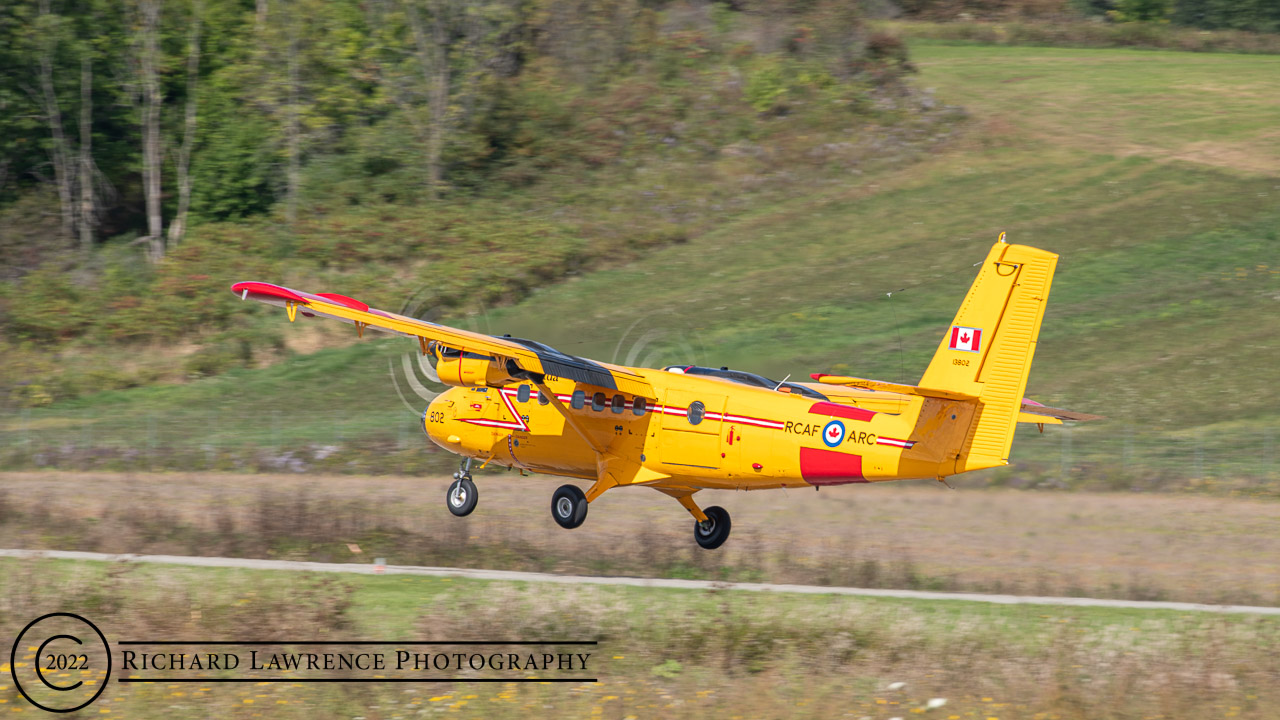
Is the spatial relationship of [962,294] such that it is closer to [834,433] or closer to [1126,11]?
[834,433]

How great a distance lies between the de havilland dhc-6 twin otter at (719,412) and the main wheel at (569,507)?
2 centimetres

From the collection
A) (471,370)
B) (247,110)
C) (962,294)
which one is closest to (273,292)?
(471,370)

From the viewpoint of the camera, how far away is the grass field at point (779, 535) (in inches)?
1032


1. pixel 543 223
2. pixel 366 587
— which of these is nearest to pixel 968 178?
pixel 543 223

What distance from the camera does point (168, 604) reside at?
23.8 meters

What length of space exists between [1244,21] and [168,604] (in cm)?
7360

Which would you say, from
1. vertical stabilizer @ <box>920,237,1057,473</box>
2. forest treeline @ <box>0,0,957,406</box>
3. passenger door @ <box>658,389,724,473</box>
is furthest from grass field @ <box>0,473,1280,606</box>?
forest treeline @ <box>0,0,957,406</box>

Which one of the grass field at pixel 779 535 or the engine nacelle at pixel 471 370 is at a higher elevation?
the engine nacelle at pixel 471 370

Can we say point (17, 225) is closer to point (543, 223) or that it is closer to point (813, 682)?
point (543, 223)

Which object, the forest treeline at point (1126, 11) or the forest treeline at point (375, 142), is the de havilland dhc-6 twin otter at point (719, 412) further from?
the forest treeline at point (1126, 11)

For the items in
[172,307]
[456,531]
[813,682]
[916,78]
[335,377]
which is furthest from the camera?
[916,78]

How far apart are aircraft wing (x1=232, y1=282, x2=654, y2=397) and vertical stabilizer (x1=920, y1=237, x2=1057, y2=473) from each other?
19.4ft

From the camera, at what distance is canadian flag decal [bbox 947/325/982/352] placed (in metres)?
19.7

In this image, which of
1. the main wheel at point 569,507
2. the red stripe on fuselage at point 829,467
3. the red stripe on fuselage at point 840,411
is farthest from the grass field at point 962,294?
the red stripe on fuselage at point 829,467
